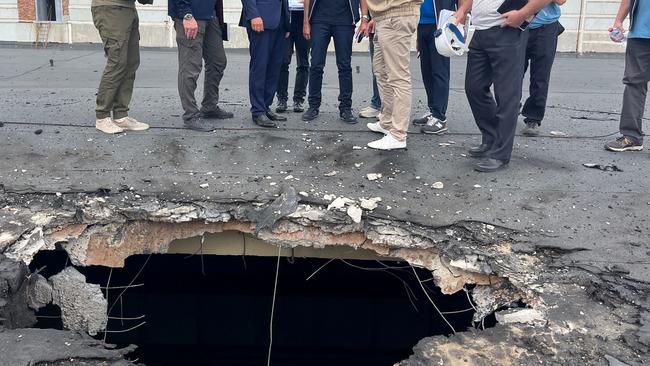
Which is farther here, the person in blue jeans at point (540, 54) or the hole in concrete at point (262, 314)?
the hole in concrete at point (262, 314)

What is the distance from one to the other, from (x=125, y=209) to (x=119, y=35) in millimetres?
1876

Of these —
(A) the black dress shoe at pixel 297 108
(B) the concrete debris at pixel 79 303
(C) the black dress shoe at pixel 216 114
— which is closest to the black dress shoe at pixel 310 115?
(A) the black dress shoe at pixel 297 108

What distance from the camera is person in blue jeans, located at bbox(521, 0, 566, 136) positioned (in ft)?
18.0

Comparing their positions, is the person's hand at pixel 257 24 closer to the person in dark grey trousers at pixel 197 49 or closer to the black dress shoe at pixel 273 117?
the person in dark grey trousers at pixel 197 49

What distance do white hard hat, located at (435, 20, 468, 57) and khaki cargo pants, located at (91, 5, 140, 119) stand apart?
2.67 meters

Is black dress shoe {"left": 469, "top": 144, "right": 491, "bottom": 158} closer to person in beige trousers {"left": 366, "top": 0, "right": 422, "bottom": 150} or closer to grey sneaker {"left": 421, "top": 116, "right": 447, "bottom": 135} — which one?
person in beige trousers {"left": 366, "top": 0, "right": 422, "bottom": 150}

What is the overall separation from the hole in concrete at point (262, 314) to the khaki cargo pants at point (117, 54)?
9.50 feet

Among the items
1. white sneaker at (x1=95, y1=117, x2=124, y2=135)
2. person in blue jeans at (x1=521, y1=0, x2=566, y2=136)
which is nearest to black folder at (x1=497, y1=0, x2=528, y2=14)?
person in blue jeans at (x1=521, y1=0, x2=566, y2=136)

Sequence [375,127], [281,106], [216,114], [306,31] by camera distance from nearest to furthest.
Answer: [375,127] → [306,31] → [216,114] → [281,106]

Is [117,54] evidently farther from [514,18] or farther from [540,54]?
[540,54]

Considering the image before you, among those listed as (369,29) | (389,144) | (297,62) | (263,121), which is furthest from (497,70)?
(297,62)

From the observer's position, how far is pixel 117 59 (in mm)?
5230

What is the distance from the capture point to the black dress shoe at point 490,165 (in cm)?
472

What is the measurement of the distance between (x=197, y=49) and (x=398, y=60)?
1812 millimetres
